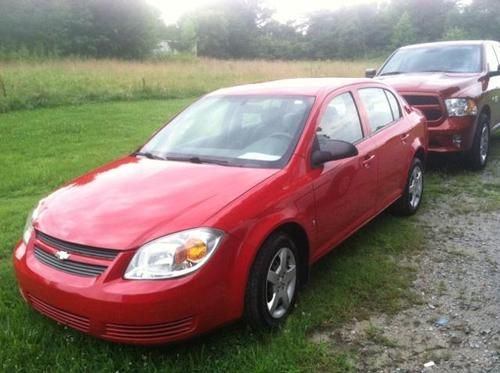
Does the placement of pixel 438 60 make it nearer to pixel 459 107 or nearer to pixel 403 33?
pixel 459 107

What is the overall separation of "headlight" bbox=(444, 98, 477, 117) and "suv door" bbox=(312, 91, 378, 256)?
9.85 feet

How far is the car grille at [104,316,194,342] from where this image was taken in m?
2.82

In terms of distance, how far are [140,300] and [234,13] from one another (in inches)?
3115

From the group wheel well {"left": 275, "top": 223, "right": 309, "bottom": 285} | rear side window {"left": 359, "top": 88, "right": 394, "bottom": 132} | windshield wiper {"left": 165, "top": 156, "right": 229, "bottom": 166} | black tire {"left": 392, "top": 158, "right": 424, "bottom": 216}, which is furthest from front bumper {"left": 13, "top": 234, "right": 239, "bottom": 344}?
black tire {"left": 392, "top": 158, "right": 424, "bottom": 216}

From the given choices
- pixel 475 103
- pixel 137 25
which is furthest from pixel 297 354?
pixel 137 25

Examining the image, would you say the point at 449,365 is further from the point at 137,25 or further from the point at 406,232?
the point at 137,25

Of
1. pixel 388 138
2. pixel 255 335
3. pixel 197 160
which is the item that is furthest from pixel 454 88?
pixel 255 335

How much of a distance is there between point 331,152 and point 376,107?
5.04 feet

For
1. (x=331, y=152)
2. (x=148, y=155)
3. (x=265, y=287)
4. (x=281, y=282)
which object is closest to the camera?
(x=265, y=287)

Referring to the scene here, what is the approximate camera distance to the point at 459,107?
7082 mm

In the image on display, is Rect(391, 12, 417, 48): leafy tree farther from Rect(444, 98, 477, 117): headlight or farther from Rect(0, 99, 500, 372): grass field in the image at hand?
Rect(0, 99, 500, 372): grass field

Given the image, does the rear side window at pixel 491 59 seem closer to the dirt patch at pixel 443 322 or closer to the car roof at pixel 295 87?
the dirt patch at pixel 443 322

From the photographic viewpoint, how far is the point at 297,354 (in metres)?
3.11

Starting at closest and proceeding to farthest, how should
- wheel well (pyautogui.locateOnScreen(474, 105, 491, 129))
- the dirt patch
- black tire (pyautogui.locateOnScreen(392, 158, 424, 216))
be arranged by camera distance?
the dirt patch
black tire (pyautogui.locateOnScreen(392, 158, 424, 216))
wheel well (pyautogui.locateOnScreen(474, 105, 491, 129))
